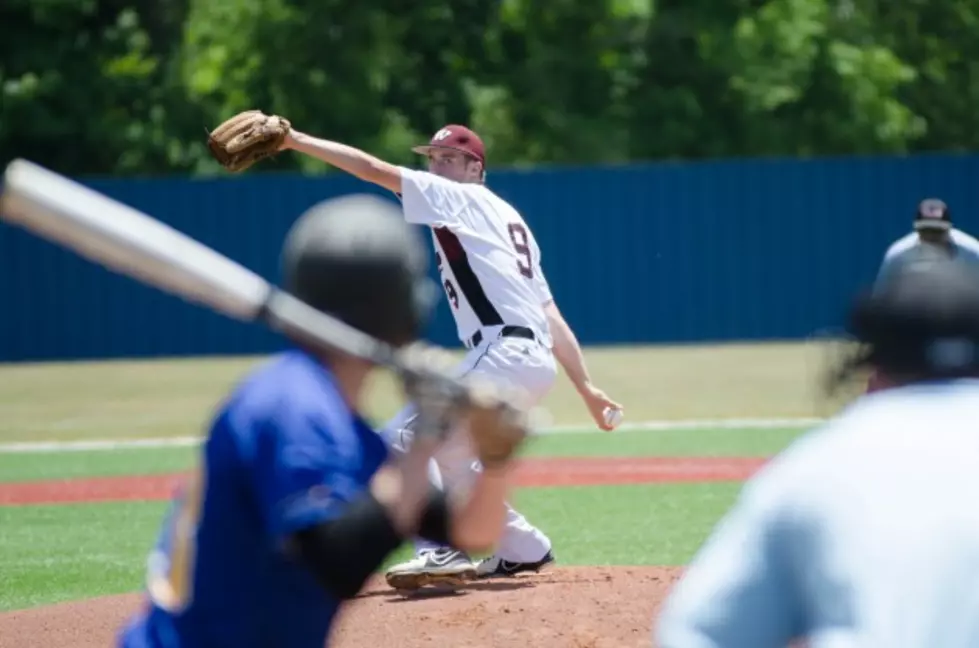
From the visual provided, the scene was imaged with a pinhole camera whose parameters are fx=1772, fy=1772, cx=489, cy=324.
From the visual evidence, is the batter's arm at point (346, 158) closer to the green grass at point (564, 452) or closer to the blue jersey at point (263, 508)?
the blue jersey at point (263, 508)

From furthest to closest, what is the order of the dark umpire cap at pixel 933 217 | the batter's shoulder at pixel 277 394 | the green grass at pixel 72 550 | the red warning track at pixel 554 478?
the red warning track at pixel 554 478
the dark umpire cap at pixel 933 217
the green grass at pixel 72 550
the batter's shoulder at pixel 277 394

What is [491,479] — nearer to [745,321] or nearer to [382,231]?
[382,231]

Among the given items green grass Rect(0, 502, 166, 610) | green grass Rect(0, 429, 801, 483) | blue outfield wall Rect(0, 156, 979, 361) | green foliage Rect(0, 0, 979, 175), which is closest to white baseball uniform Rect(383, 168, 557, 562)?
green grass Rect(0, 502, 166, 610)

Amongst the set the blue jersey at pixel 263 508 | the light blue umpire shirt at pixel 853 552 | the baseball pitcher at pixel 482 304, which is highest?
the light blue umpire shirt at pixel 853 552

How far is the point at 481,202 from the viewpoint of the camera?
8.38 metres

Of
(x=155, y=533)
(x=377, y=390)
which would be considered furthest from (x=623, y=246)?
(x=155, y=533)

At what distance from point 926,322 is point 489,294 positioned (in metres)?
5.51

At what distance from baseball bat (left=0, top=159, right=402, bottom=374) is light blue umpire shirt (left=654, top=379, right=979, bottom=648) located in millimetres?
879

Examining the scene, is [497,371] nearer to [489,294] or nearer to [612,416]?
[489,294]

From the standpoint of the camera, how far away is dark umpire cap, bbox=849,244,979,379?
297 centimetres

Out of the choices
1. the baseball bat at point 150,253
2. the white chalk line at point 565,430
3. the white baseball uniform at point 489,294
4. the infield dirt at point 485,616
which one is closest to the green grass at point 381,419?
the white chalk line at point 565,430

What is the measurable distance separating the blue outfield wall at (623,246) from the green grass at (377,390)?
477 mm

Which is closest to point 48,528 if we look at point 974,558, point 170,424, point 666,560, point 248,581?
point 666,560

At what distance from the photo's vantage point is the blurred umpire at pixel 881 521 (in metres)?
2.81
